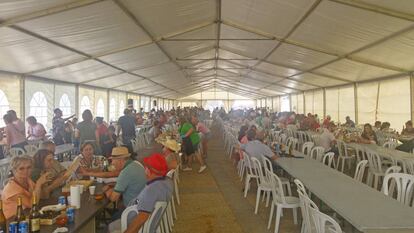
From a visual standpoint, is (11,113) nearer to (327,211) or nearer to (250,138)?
(250,138)

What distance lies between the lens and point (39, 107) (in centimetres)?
1079

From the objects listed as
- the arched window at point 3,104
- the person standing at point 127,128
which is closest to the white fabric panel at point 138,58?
the person standing at point 127,128

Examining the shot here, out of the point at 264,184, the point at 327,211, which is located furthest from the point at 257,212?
the point at 327,211

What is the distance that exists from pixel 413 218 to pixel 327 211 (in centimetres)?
232

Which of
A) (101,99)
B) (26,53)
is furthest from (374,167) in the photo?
(101,99)

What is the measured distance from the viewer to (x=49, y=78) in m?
11.2

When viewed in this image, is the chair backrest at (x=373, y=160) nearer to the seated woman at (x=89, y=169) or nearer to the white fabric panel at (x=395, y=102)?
the seated woman at (x=89, y=169)

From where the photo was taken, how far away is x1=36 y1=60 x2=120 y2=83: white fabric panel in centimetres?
1036

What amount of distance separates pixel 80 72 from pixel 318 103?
40.7ft

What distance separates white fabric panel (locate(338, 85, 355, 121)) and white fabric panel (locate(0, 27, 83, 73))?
1048 cm

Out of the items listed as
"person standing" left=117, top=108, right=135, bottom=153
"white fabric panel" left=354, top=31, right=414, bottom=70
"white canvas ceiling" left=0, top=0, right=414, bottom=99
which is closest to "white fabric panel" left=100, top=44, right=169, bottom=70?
"white canvas ceiling" left=0, top=0, right=414, bottom=99

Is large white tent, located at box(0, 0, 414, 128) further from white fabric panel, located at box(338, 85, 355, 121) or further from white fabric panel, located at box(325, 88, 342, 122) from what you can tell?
white fabric panel, located at box(325, 88, 342, 122)

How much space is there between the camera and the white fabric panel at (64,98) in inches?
476

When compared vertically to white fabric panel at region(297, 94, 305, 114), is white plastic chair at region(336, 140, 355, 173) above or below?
below
